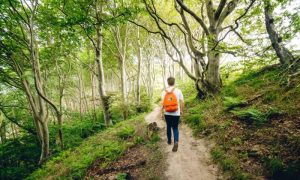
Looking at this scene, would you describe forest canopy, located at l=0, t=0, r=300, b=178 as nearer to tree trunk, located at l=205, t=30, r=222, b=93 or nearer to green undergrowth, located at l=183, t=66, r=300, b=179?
tree trunk, located at l=205, t=30, r=222, b=93

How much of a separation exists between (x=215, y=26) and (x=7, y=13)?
33.2 ft

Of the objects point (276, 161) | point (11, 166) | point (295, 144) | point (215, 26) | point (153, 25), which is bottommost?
point (11, 166)

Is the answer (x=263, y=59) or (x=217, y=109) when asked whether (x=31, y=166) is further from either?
(x=263, y=59)

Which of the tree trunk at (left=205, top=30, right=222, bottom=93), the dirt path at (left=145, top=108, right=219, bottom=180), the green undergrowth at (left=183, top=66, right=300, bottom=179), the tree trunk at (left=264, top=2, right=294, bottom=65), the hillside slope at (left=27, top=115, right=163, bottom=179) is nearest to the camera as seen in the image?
the green undergrowth at (left=183, top=66, right=300, bottom=179)

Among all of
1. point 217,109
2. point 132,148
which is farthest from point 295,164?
point 132,148

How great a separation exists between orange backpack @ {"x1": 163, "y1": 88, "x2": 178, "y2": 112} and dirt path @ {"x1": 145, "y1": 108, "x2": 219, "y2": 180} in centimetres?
137

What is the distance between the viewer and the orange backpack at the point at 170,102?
538 cm

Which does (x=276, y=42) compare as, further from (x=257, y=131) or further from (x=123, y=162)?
(x=123, y=162)

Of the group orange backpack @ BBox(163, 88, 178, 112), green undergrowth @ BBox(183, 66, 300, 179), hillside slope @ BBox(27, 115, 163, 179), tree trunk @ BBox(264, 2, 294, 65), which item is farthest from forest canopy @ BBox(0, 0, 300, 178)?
hillside slope @ BBox(27, 115, 163, 179)

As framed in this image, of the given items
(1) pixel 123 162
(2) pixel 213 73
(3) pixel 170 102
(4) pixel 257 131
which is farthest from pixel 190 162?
(2) pixel 213 73

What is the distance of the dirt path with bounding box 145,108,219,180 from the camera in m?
4.47

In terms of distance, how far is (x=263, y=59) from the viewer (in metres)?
7.88

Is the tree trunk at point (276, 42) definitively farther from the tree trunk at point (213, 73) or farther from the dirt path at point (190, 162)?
the dirt path at point (190, 162)

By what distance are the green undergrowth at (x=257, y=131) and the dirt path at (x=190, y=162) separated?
0.98 feet
